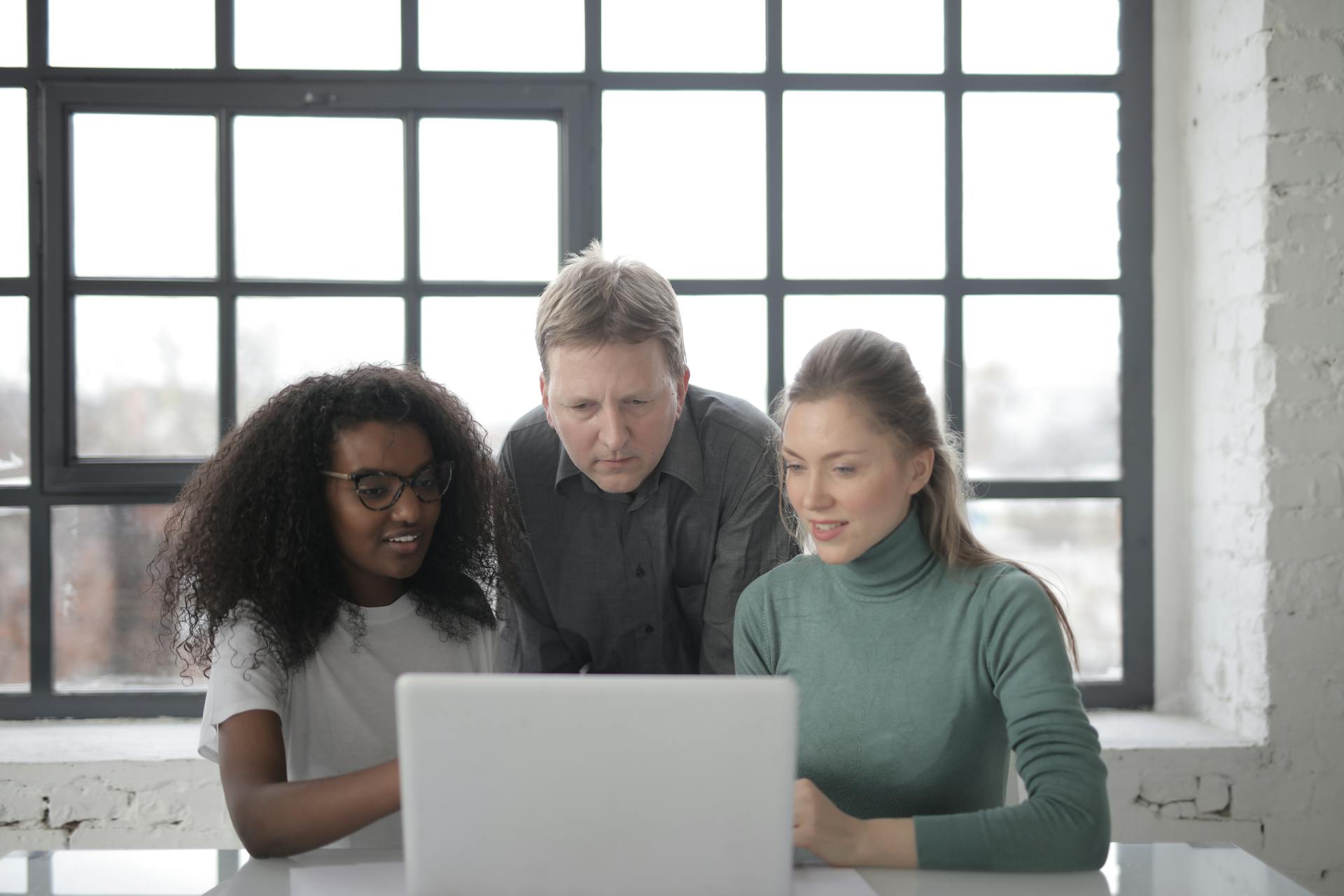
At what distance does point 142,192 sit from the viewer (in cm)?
254

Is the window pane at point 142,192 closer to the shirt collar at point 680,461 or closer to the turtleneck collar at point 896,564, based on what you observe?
the shirt collar at point 680,461

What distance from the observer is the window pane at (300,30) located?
2.50 metres

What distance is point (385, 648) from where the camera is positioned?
1.51 meters

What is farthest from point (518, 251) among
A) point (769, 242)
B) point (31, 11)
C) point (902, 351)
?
point (902, 351)

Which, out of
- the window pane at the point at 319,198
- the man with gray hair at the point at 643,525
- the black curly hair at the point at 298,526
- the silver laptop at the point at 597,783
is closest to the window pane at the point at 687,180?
the window pane at the point at 319,198

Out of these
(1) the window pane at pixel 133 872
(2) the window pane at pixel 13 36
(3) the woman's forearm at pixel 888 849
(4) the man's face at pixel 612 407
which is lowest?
(1) the window pane at pixel 133 872

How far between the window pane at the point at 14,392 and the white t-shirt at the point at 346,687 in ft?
4.78

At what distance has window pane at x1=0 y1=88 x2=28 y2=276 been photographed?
2513 millimetres

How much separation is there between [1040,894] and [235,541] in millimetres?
1066

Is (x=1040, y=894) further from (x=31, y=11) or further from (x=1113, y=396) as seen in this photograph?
(x=31, y=11)

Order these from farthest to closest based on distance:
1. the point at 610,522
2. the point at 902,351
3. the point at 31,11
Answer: the point at 31,11 < the point at 610,522 < the point at 902,351

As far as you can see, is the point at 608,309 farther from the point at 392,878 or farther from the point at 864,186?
the point at 864,186

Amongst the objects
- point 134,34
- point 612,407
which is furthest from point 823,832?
point 134,34

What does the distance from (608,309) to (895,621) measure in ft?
1.96
